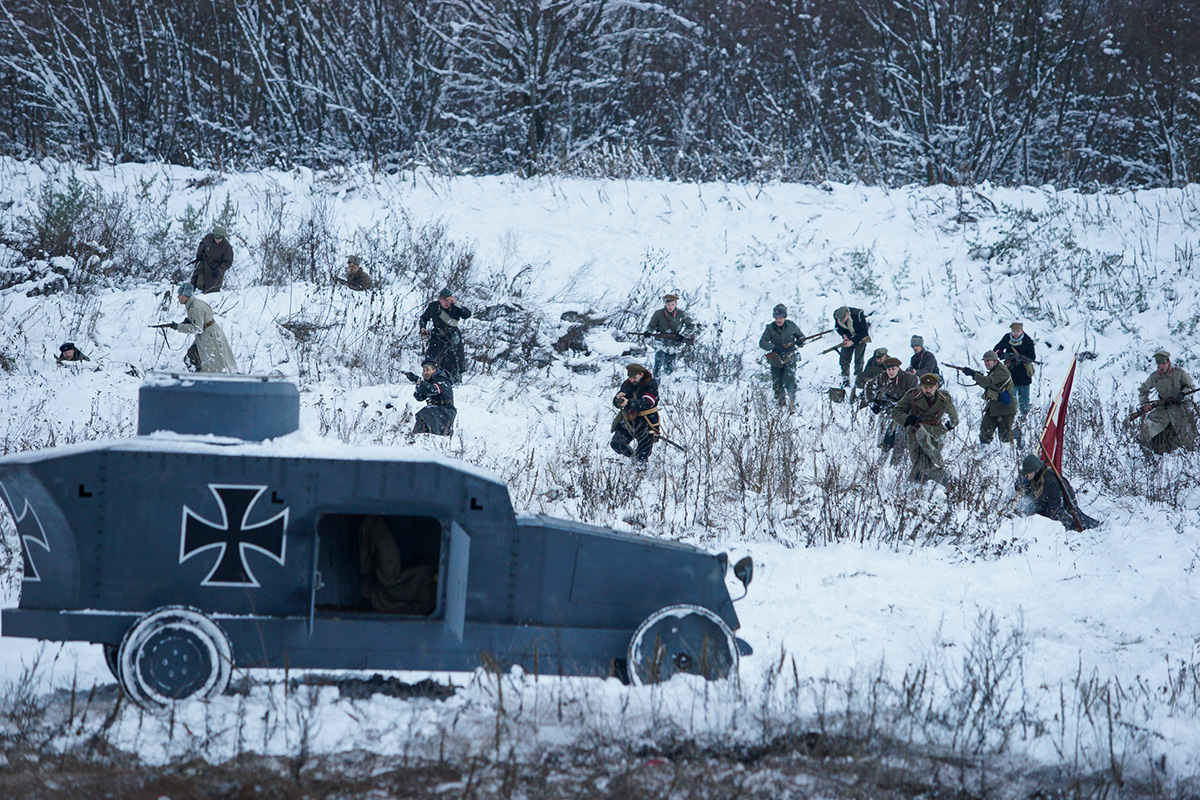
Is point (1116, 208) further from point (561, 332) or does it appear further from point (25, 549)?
point (25, 549)

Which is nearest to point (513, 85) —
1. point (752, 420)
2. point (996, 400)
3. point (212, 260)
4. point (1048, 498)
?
point (212, 260)

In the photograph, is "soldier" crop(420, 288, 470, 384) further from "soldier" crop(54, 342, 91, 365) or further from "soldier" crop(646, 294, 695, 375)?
"soldier" crop(54, 342, 91, 365)

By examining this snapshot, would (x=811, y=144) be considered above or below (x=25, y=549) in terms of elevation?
above

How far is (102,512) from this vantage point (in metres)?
4.73

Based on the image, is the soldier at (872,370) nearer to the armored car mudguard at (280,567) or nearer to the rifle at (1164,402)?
the rifle at (1164,402)

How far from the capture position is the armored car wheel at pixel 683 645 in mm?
5004

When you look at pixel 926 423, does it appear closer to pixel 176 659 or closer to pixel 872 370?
pixel 872 370

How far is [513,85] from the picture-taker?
807 inches

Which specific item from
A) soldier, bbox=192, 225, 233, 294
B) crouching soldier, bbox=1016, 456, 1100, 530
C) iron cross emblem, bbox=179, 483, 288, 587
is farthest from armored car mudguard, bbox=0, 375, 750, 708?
soldier, bbox=192, 225, 233, 294

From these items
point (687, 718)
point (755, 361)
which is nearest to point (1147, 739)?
point (687, 718)

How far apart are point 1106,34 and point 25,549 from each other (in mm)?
26955

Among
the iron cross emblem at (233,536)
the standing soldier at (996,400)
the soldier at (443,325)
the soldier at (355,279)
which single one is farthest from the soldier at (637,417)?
the soldier at (355,279)

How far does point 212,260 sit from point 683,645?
12433mm

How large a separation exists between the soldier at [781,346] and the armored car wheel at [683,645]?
8759 millimetres
